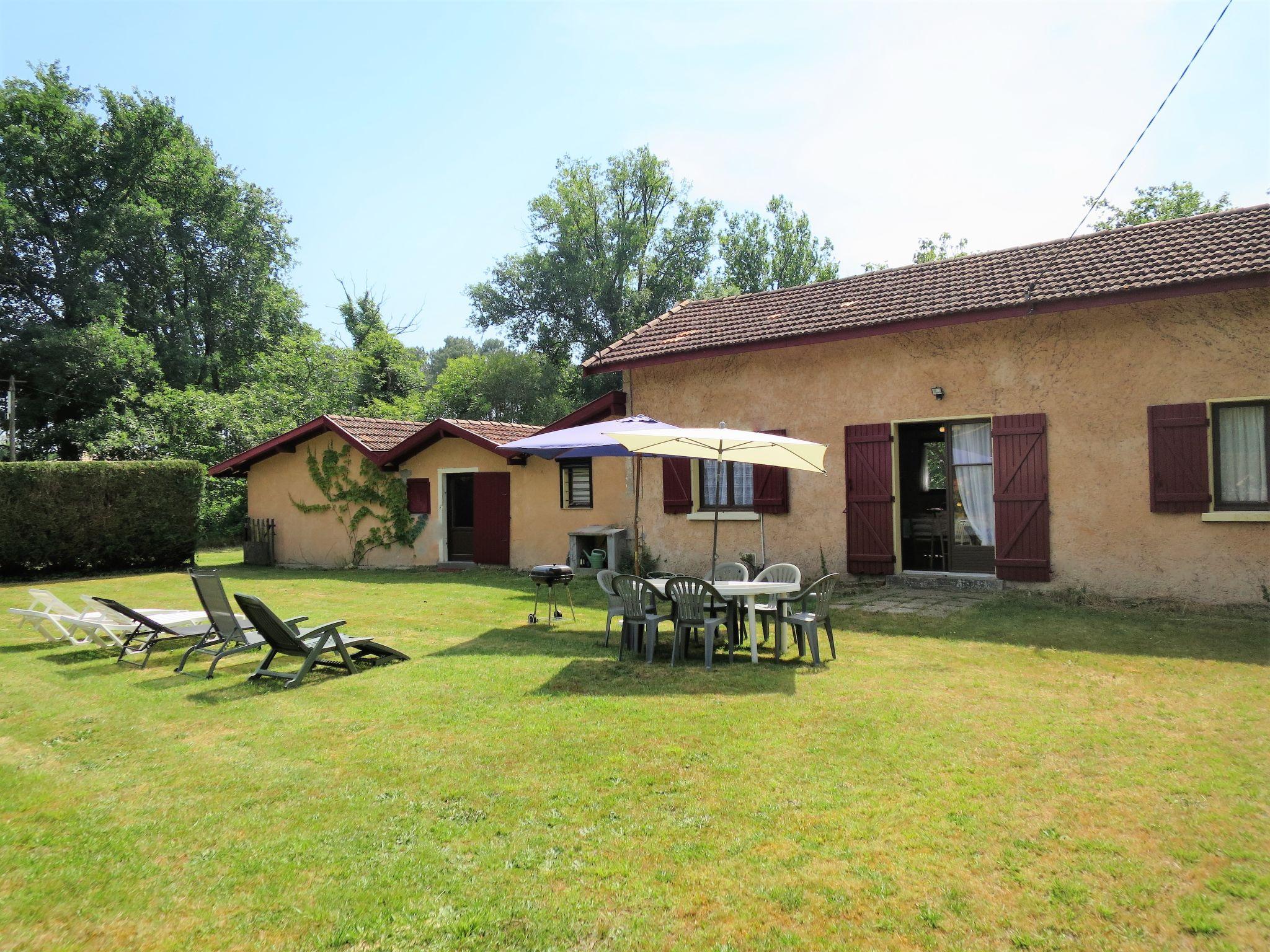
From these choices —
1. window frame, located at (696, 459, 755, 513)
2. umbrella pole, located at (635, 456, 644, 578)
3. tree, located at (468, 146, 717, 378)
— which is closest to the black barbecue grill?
umbrella pole, located at (635, 456, 644, 578)

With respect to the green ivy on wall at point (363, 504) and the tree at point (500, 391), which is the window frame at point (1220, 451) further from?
the tree at point (500, 391)

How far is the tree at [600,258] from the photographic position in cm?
3962

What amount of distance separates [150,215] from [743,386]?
27.2m

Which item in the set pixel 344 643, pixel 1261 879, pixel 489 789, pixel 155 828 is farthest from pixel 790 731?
pixel 344 643

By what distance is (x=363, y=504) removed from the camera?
1833 centimetres

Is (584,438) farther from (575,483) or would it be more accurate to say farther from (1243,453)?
(1243,453)

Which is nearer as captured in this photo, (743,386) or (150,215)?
(743,386)

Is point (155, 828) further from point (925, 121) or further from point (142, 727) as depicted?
point (925, 121)

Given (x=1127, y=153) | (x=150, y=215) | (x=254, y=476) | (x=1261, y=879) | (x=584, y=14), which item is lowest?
(x=1261, y=879)

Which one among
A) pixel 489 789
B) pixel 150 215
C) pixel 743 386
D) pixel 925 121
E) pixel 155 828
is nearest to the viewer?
pixel 155 828

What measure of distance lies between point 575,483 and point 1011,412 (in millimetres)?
7948

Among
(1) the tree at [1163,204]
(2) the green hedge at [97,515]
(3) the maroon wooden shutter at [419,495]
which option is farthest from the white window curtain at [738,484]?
(1) the tree at [1163,204]

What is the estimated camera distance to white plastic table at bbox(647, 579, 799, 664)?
710 centimetres

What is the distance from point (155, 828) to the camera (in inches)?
144
